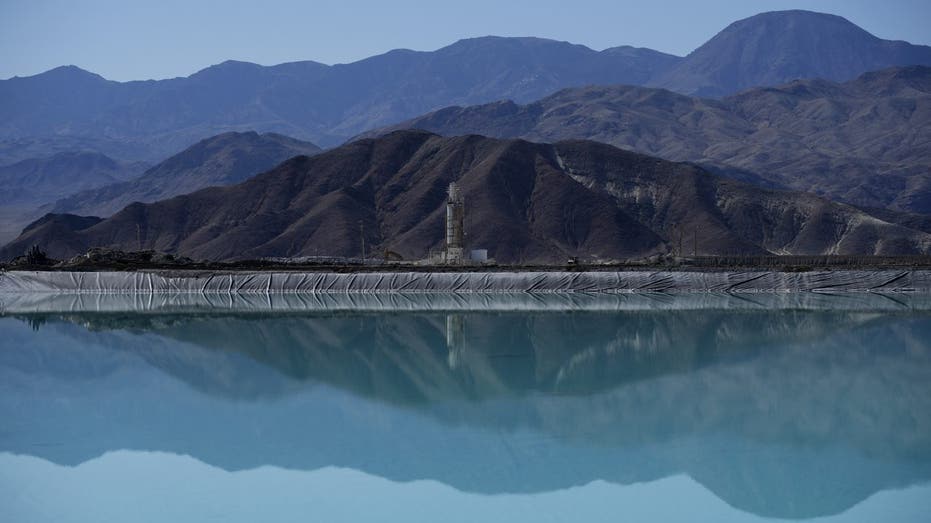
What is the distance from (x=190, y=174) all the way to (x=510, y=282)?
110575mm

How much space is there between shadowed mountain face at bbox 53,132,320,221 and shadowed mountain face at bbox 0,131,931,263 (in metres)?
55.9

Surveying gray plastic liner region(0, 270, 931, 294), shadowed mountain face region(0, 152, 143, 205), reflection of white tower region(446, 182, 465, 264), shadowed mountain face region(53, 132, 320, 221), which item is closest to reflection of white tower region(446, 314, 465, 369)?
gray plastic liner region(0, 270, 931, 294)

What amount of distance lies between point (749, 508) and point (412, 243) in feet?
174

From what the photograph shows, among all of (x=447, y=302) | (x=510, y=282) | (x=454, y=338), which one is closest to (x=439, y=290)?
(x=510, y=282)

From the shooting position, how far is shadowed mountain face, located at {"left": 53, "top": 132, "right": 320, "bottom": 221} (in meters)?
134

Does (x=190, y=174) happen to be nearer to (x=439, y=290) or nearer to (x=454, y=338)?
(x=439, y=290)

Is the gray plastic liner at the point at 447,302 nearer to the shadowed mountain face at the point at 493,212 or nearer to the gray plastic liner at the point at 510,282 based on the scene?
the gray plastic liner at the point at 510,282

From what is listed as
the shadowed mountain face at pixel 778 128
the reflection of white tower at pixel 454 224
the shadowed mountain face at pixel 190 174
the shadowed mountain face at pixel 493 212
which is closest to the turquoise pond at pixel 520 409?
the reflection of white tower at pixel 454 224

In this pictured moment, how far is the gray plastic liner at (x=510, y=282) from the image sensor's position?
123 feet

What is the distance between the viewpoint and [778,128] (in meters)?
149

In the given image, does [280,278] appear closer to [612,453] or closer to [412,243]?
[412,243]

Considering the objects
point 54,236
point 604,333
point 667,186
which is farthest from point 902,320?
point 54,236

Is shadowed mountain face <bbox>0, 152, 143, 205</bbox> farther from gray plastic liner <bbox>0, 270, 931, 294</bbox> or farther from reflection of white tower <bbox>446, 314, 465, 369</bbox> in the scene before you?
reflection of white tower <bbox>446, 314, 465, 369</bbox>

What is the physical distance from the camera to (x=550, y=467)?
1192 centimetres
